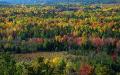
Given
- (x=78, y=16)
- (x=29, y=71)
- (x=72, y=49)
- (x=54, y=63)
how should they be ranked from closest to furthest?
(x=29, y=71), (x=54, y=63), (x=72, y=49), (x=78, y=16)

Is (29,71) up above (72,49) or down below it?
above

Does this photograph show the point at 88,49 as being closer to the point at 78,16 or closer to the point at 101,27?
the point at 101,27

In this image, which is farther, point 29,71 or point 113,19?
point 113,19

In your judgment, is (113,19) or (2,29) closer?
(2,29)

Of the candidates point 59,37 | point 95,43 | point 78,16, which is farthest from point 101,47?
point 78,16

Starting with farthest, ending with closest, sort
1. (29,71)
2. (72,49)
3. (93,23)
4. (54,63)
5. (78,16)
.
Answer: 1. (78,16)
2. (93,23)
3. (72,49)
4. (54,63)
5. (29,71)

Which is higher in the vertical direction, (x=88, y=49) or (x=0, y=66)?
(x=0, y=66)

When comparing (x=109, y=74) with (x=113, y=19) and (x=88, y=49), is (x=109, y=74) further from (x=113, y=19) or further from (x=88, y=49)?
(x=113, y=19)

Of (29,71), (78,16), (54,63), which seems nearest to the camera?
(29,71)

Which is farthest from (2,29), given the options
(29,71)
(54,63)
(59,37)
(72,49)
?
(29,71)
